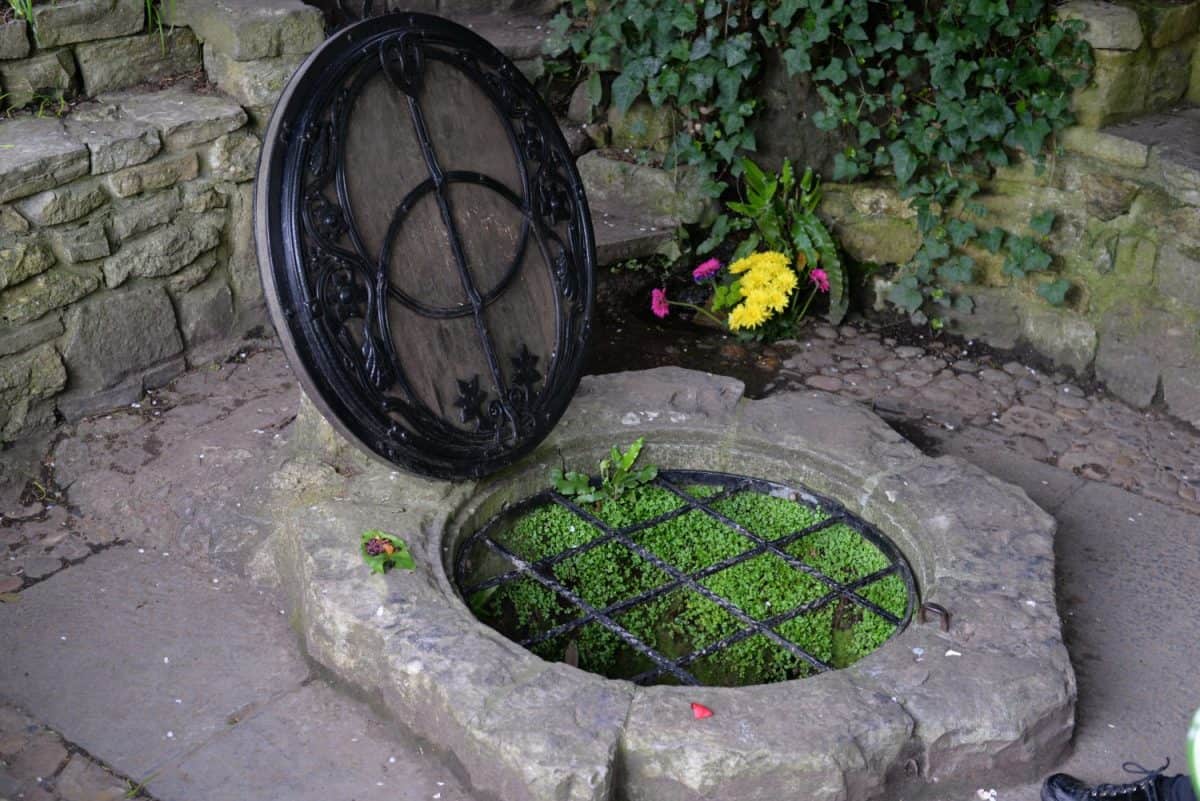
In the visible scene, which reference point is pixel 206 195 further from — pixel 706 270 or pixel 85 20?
pixel 706 270

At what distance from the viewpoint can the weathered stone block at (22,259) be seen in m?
3.33

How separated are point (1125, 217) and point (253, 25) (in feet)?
8.64

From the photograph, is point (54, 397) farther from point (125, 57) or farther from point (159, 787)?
point (159, 787)

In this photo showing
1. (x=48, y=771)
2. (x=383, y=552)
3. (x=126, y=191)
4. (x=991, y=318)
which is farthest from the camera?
(x=991, y=318)

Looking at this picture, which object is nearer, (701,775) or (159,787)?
(701,775)

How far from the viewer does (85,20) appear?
3637mm

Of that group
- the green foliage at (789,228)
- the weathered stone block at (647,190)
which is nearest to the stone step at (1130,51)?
the green foliage at (789,228)

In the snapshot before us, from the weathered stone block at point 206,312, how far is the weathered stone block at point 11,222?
1.79ft

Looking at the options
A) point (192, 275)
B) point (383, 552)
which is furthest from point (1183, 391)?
point (192, 275)

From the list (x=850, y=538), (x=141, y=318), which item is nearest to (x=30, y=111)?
(x=141, y=318)

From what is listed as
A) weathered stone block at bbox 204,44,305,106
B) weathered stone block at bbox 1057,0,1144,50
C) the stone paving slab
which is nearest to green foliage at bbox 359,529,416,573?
the stone paving slab

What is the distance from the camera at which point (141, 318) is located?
3.71m

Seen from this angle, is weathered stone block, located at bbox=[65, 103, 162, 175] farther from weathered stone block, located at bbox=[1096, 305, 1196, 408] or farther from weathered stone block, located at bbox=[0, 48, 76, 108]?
weathered stone block, located at bbox=[1096, 305, 1196, 408]

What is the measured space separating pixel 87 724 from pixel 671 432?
149 centimetres
